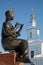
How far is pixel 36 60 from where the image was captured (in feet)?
162

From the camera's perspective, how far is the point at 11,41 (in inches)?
304

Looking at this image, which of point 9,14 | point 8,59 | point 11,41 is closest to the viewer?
point 8,59

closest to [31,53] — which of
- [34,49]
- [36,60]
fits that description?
[34,49]

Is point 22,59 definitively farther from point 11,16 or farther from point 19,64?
point 11,16

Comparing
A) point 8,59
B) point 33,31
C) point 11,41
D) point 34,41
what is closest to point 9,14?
point 11,41

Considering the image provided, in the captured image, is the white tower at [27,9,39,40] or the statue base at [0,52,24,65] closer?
the statue base at [0,52,24,65]

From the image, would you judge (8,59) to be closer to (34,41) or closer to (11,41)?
(11,41)

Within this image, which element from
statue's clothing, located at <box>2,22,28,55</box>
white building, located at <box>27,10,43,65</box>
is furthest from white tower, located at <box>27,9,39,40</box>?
statue's clothing, located at <box>2,22,28,55</box>

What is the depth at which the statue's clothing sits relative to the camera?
25.3ft

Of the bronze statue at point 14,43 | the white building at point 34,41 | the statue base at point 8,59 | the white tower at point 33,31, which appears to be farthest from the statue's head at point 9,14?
the white tower at point 33,31

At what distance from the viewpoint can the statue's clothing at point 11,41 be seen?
7.70 m

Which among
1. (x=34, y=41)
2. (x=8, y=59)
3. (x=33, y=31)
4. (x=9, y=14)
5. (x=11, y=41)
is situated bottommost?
(x=34, y=41)

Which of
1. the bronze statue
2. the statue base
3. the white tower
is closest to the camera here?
the statue base

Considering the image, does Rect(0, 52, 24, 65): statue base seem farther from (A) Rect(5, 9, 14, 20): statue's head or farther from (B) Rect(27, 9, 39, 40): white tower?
(B) Rect(27, 9, 39, 40): white tower
